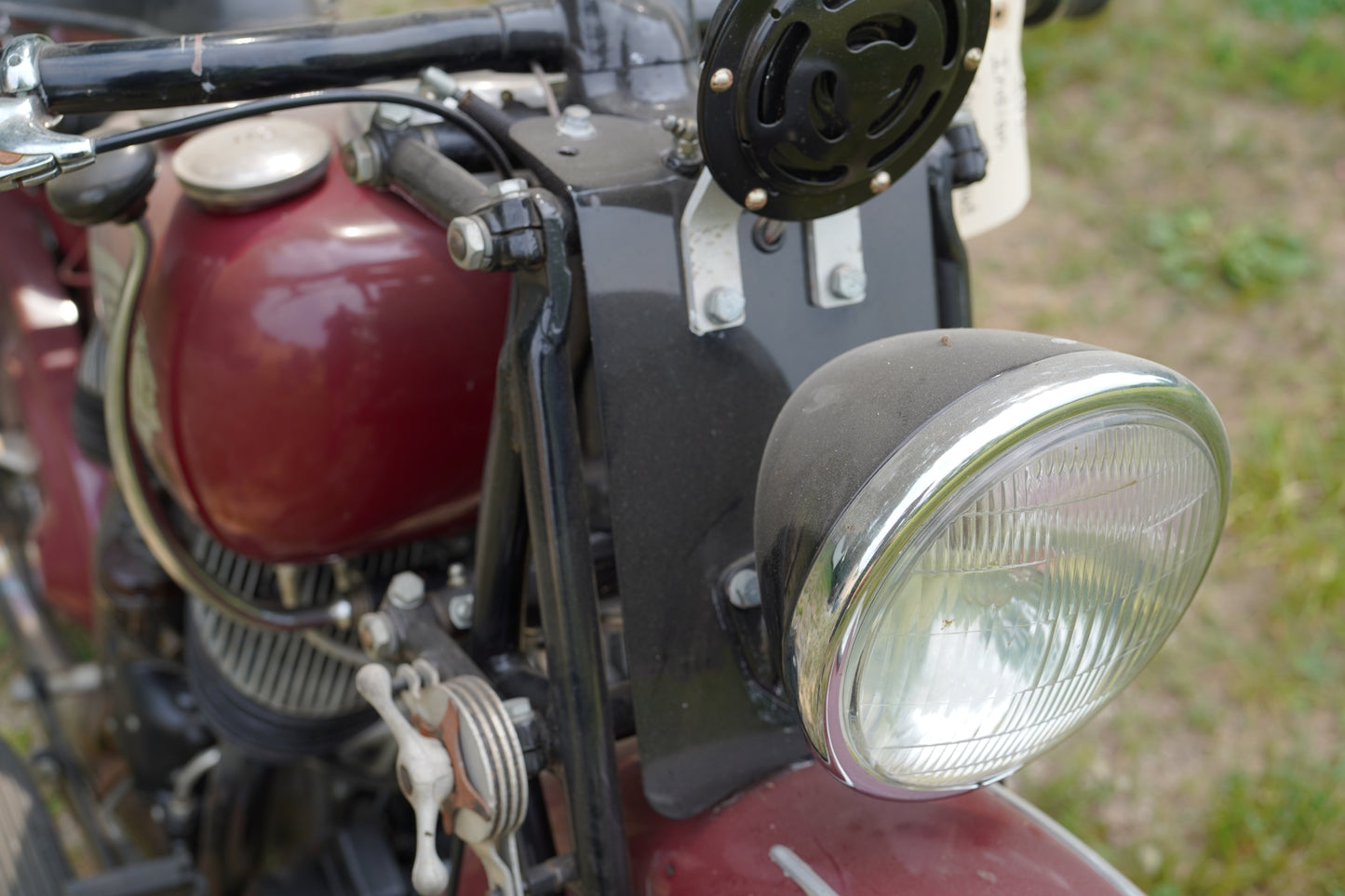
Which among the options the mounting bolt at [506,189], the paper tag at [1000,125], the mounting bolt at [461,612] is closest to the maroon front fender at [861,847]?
the mounting bolt at [461,612]

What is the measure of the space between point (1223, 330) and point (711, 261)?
2312 mm

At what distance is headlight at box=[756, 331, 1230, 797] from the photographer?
1.99ft

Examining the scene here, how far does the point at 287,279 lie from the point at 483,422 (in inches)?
8.1

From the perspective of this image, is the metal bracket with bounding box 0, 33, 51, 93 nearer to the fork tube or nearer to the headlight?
the fork tube

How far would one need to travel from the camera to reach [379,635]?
38.4 inches

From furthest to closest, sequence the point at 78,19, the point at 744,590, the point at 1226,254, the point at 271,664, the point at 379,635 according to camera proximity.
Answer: the point at 1226,254 → the point at 78,19 → the point at 271,664 → the point at 379,635 → the point at 744,590

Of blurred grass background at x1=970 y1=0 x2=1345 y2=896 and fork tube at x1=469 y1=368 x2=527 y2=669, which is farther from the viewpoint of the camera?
blurred grass background at x1=970 y1=0 x2=1345 y2=896

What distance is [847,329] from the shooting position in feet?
2.92

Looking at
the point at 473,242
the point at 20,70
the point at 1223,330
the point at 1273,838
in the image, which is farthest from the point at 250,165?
the point at 1223,330

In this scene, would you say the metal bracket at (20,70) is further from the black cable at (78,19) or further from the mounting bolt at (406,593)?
the black cable at (78,19)

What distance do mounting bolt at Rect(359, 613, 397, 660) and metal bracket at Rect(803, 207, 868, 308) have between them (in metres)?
0.42

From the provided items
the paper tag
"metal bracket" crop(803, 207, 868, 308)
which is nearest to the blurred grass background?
the paper tag

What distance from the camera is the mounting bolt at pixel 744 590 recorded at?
→ 2.80ft

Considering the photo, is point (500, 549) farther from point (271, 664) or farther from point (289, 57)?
point (271, 664)
